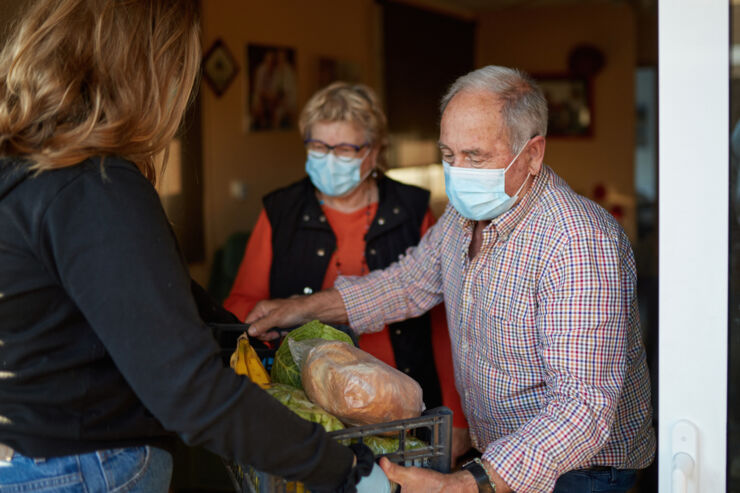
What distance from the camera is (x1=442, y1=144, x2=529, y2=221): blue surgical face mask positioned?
1.73 metres

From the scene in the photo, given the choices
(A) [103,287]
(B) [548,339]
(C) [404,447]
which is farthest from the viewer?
(B) [548,339]

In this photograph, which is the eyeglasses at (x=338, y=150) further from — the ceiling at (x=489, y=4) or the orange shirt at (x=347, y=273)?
the ceiling at (x=489, y=4)

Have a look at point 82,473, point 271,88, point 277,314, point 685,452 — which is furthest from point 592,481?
point 271,88

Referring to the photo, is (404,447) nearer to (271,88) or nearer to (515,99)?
(515,99)

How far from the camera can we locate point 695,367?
1.42 meters

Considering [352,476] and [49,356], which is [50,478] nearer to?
[49,356]

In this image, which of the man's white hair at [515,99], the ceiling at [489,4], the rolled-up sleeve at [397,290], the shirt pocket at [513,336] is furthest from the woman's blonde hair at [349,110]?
the ceiling at [489,4]

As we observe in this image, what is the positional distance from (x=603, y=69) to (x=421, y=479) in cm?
699

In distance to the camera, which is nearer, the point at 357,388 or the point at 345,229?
the point at 357,388

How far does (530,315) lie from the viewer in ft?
5.52

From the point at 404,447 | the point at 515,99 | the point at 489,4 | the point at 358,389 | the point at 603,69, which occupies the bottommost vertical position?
the point at 404,447

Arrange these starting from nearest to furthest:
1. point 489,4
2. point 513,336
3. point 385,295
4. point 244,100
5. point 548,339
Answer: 1. point 548,339
2. point 513,336
3. point 385,295
4. point 244,100
5. point 489,4

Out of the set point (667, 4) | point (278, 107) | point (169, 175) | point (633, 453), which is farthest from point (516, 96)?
point (278, 107)

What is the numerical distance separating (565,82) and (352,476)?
7.10 metres
